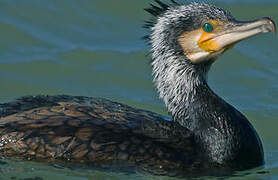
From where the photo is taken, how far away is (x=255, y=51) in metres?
14.8

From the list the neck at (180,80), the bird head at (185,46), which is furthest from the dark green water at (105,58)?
the bird head at (185,46)

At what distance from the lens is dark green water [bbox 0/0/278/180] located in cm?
1302

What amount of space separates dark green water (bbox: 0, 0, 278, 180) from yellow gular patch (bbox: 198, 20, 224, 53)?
6.94 feet

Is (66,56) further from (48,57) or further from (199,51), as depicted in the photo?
(199,51)

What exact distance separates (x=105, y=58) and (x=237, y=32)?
16.2 ft

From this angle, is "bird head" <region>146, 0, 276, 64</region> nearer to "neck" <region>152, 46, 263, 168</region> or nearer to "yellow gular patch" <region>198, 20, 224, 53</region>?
"yellow gular patch" <region>198, 20, 224, 53</region>

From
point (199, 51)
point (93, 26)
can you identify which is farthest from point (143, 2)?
point (199, 51)

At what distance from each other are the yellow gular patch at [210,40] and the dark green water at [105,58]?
211 cm

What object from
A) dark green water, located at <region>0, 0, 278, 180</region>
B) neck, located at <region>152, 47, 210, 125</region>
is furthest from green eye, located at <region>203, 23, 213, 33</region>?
dark green water, located at <region>0, 0, 278, 180</region>

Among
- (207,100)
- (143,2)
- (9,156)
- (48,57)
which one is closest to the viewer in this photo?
(9,156)

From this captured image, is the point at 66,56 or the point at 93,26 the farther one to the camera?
the point at 93,26

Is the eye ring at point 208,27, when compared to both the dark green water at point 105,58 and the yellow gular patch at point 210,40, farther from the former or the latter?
the dark green water at point 105,58

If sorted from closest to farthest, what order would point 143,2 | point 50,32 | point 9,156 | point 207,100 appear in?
1. point 9,156
2. point 207,100
3. point 50,32
4. point 143,2

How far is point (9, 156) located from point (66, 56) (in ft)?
16.2
